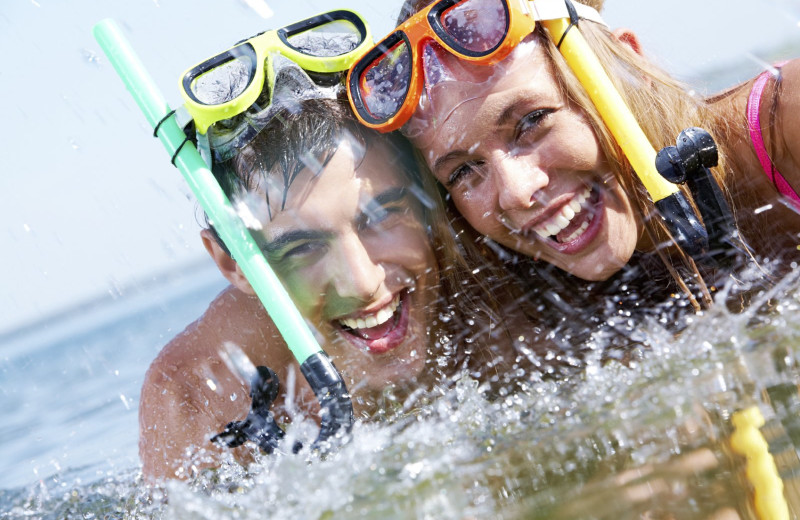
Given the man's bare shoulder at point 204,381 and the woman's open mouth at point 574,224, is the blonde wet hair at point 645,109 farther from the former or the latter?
the man's bare shoulder at point 204,381

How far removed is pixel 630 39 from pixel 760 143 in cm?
59

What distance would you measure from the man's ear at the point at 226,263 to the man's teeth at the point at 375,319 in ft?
1.44

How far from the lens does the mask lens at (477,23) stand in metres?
2.51

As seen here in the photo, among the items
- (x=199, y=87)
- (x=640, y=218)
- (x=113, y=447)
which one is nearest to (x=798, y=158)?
A: (x=640, y=218)

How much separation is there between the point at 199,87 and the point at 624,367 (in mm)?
1647

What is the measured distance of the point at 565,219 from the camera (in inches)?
103

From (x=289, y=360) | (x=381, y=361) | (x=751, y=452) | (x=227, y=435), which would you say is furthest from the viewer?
(x=289, y=360)

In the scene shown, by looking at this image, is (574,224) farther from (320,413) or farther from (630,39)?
(320,413)

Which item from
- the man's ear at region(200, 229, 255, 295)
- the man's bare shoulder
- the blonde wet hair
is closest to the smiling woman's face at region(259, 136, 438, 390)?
the man's ear at region(200, 229, 255, 295)

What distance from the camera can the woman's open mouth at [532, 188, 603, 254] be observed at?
8.61 feet

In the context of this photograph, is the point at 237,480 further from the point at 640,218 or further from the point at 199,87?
the point at 640,218

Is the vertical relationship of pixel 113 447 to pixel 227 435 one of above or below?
below

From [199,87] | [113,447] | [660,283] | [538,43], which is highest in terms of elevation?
[199,87]

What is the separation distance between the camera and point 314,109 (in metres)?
2.73
